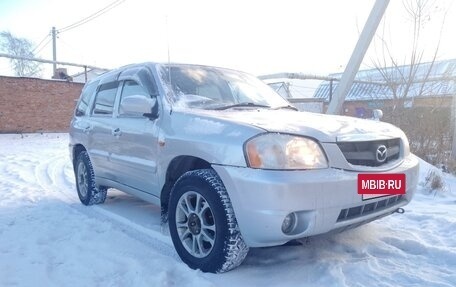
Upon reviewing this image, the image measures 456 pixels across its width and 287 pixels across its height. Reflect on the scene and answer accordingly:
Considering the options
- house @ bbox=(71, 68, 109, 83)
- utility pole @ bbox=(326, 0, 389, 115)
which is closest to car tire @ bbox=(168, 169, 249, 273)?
utility pole @ bbox=(326, 0, 389, 115)

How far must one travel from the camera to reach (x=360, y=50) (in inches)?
314

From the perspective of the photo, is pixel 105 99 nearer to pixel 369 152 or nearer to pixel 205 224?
pixel 205 224

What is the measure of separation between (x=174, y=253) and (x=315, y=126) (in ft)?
5.26

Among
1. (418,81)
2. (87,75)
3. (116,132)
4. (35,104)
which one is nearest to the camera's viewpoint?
(116,132)

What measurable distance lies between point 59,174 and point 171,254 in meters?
5.02

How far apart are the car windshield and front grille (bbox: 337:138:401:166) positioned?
1191 mm

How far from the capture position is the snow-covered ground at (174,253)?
8.80ft

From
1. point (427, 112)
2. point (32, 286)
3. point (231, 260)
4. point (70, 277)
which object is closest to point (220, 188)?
point (231, 260)

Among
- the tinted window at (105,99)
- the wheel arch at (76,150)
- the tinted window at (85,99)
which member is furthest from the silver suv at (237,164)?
the wheel arch at (76,150)

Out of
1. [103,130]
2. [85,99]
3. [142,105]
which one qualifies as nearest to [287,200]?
[142,105]

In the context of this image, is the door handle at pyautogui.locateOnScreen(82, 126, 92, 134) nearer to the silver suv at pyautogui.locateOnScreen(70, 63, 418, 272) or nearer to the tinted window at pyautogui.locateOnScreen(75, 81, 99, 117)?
the tinted window at pyautogui.locateOnScreen(75, 81, 99, 117)

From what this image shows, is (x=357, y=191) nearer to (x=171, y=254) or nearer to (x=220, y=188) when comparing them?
(x=220, y=188)

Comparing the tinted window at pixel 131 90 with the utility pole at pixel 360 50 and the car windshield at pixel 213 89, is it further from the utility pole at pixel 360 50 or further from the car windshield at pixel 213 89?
the utility pole at pixel 360 50

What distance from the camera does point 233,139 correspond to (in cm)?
257
